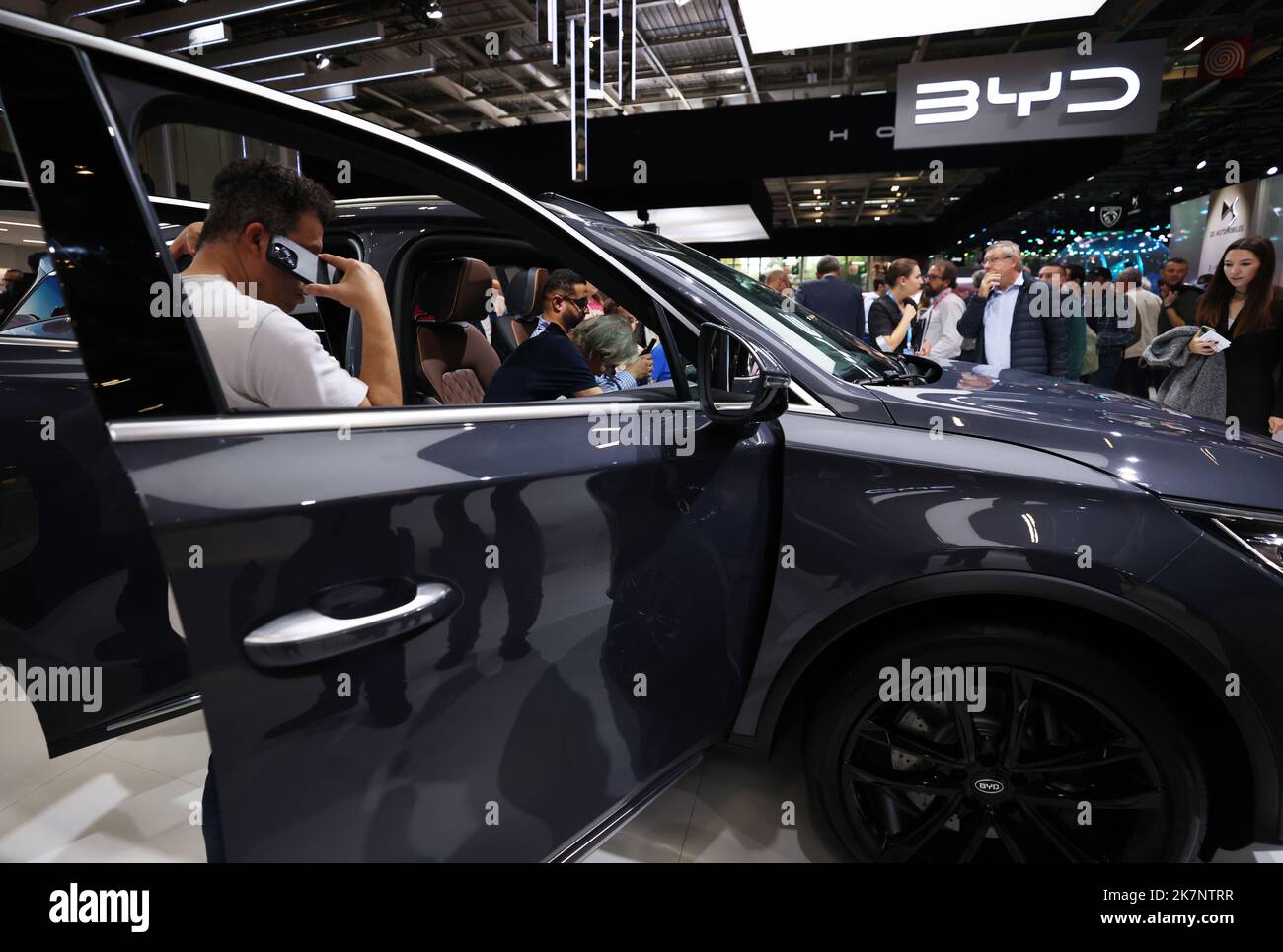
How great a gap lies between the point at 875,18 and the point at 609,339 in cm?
456

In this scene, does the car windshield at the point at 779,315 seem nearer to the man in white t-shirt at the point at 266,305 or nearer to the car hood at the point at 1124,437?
the car hood at the point at 1124,437

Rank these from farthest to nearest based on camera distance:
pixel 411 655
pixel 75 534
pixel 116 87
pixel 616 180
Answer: pixel 616 180, pixel 75 534, pixel 411 655, pixel 116 87

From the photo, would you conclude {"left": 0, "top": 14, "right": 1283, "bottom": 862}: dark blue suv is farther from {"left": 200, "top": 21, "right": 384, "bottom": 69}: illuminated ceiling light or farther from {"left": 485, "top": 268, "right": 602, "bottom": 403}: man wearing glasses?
{"left": 200, "top": 21, "right": 384, "bottom": 69}: illuminated ceiling light

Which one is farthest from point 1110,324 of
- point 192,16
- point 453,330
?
point 192,16

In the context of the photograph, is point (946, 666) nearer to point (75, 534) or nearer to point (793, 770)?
point (793, 770)

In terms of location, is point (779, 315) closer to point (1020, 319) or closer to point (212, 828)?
point (212, 828)

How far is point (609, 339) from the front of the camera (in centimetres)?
265

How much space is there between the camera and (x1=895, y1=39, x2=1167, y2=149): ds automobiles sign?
5.88 metres

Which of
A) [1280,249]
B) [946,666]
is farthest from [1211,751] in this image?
[1280,249]

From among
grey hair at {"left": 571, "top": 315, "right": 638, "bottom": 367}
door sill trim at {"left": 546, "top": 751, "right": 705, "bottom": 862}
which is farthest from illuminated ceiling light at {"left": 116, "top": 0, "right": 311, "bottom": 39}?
door sill trim at {"left": 546, "top": 751, "right": 705, "bottom": 862}

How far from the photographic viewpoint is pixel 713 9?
7.96 m

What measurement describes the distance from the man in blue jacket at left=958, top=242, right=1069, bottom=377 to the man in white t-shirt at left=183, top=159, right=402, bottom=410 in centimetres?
386
